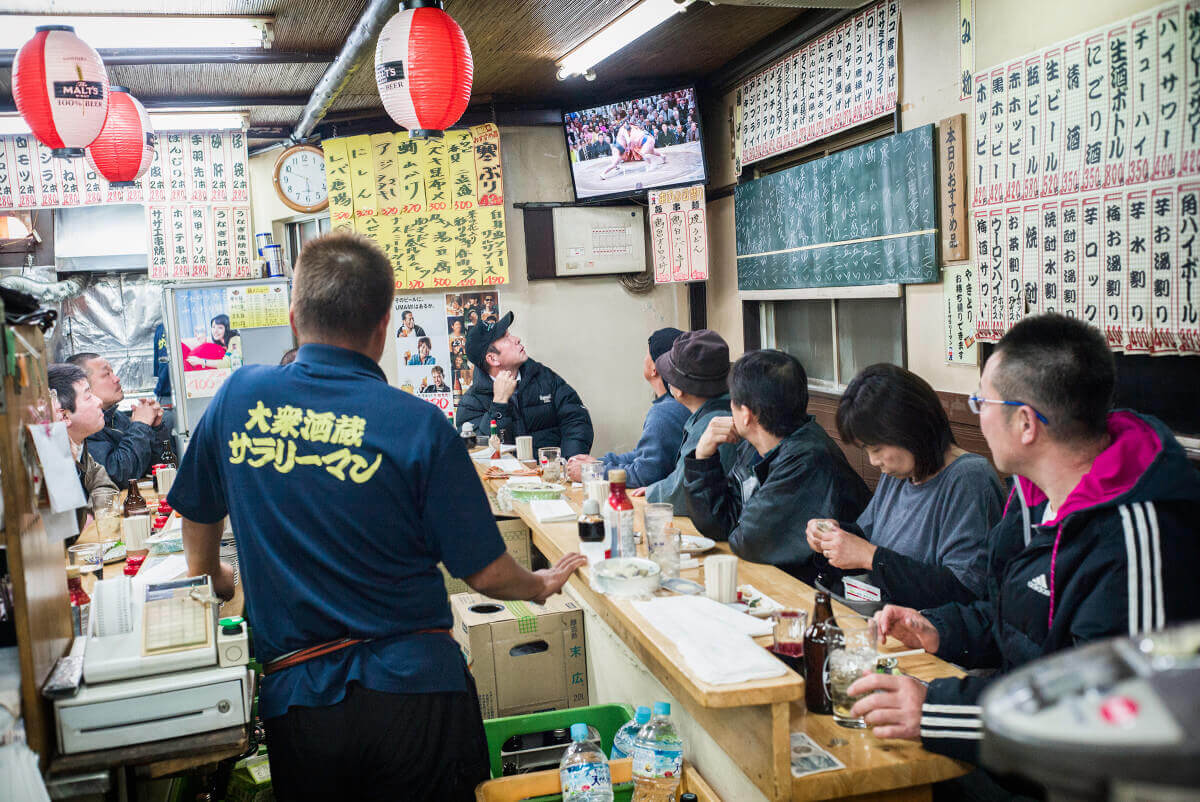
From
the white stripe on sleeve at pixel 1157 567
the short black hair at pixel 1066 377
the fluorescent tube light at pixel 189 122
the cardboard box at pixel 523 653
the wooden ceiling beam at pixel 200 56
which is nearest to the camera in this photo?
the white stripe on sleeve at pixel 1157 567

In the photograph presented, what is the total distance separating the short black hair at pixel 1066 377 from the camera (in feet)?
5.77

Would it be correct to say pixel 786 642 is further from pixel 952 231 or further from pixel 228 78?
pixel 228 78

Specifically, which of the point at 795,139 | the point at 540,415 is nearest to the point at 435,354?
the point at 540,415

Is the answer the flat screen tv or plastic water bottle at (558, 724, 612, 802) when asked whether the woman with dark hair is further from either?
the flat screen tv

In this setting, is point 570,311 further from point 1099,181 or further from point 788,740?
point 788,740

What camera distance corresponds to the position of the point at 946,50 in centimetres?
398

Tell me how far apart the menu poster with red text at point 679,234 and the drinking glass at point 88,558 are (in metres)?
3.98

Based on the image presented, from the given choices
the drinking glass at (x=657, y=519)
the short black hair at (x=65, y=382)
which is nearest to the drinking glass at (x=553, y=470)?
the drinking glass at (x=657, y=519)

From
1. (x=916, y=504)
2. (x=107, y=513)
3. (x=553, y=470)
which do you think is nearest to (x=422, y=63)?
(x=553, y=470)

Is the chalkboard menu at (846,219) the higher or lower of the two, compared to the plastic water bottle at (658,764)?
higher

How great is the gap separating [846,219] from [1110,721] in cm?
439

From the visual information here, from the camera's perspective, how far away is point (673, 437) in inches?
161

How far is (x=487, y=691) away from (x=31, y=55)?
317 centimetres

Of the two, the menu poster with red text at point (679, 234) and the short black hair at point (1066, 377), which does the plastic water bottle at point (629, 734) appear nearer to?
the short black hair at point (1066, 377)
